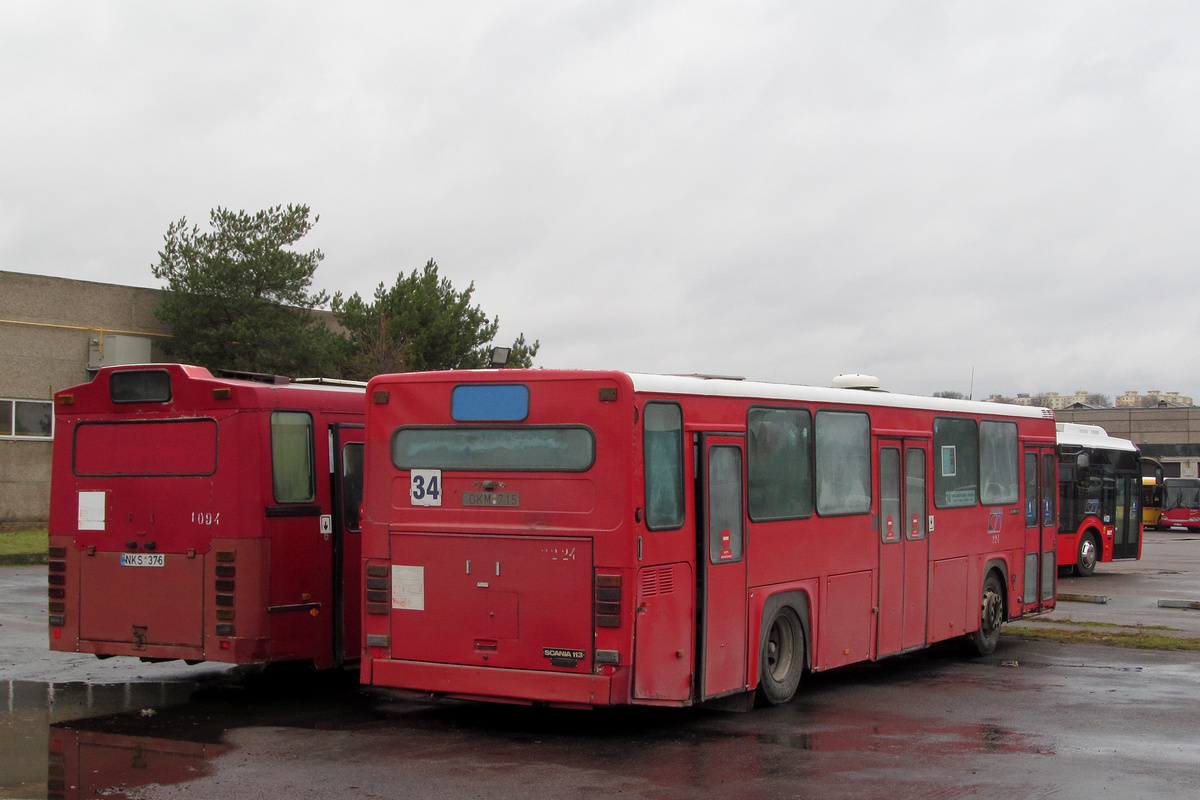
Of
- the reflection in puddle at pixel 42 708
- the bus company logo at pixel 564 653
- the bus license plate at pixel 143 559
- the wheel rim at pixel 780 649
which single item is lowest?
the reflection in puddle at pixel 42 708

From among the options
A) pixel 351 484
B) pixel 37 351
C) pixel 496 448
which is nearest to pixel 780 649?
pixel 496 448

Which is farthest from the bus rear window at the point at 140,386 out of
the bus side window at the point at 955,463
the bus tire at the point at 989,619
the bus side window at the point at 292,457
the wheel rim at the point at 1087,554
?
the wheel rim at the point at 1087,554

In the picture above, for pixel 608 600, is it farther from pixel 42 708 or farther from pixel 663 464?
pixel 42 708

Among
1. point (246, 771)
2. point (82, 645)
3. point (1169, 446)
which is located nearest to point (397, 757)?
point (246, 771)

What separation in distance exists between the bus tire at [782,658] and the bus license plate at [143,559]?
17.7 ft

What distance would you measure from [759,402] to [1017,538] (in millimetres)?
6501

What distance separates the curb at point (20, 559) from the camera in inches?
1037

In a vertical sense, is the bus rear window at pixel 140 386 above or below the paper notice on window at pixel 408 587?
above

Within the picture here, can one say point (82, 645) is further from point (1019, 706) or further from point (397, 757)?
point (1019, 706)

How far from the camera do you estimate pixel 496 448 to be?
9.43m

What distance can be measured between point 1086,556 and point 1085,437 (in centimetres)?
293

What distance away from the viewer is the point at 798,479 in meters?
10.9

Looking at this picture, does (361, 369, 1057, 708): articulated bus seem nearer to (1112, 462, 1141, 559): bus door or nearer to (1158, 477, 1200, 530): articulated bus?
(1112, 462, 1141, 559): bus door

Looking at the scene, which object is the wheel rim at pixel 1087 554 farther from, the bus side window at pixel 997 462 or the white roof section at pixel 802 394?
the bus side window at pixel 997 462
